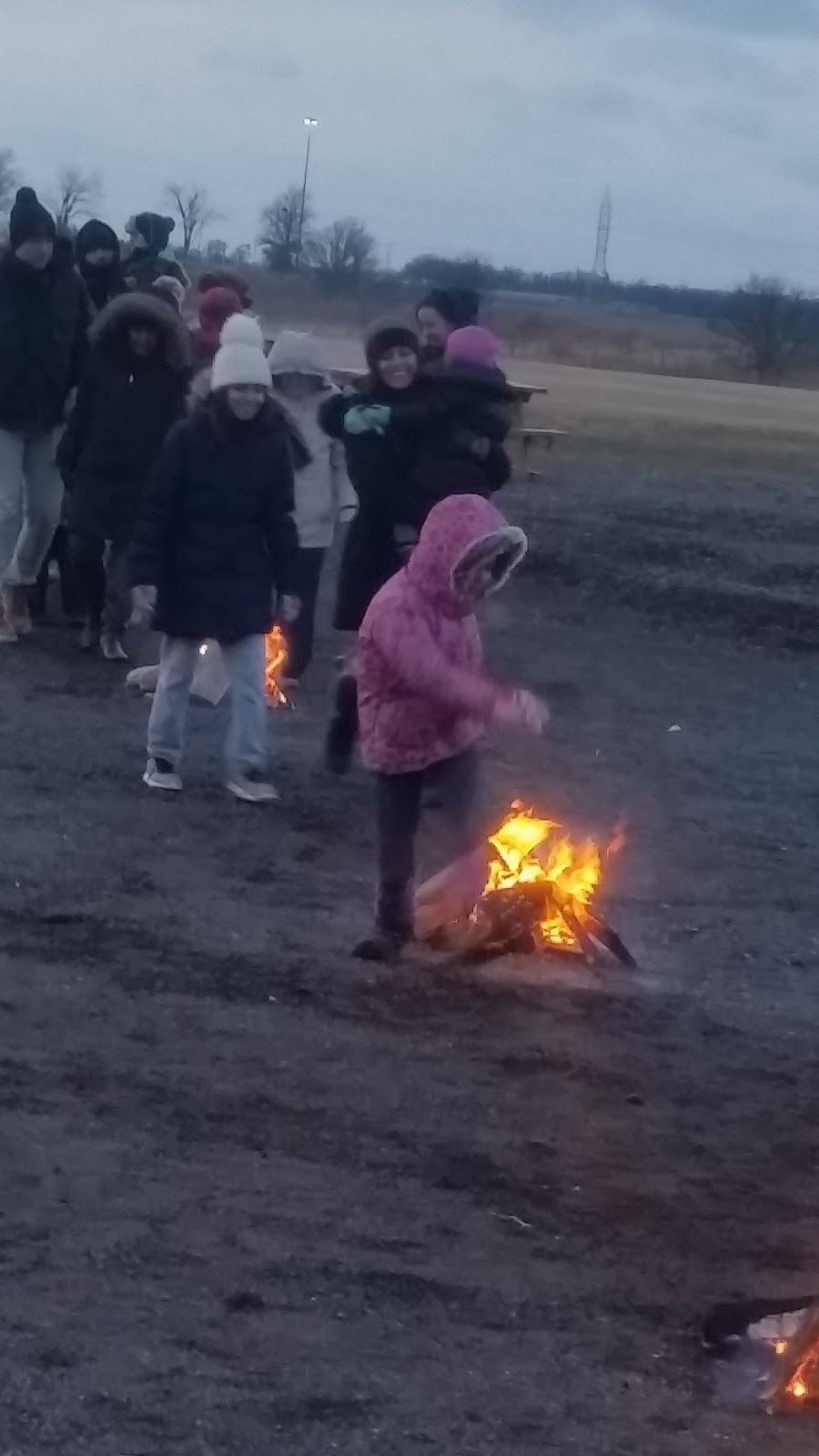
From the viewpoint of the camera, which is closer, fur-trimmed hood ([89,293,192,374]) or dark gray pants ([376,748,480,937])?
dark gray pants ([376,748,480,937])

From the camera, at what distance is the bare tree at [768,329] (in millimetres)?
54094

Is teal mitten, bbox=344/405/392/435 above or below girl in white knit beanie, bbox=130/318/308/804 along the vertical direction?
above

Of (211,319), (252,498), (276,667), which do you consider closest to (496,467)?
(252,498)

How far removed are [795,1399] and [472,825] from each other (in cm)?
272

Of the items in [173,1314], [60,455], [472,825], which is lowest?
[173,1314]

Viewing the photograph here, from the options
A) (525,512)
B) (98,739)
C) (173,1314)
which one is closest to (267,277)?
(525,512)

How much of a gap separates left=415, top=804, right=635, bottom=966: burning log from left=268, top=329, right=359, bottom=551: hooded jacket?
3.45 m

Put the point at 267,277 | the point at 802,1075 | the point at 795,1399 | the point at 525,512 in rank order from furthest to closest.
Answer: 1. the point at 267,277
2. the point at 525,512
3. the point at 802,1075
4. the point at 795,1399

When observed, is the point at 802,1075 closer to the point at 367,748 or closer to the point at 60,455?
the point at 367,748

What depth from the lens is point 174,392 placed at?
33.1 feet

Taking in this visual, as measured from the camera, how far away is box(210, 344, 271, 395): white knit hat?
7.94m

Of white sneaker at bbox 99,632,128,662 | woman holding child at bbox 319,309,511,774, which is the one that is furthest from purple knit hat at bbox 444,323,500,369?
white sneaker at bbox 99,632,128,662

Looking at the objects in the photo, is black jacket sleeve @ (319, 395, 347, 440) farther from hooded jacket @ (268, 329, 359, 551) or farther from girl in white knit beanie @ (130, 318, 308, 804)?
hooded jacket @ (268, 329, 359, 551)

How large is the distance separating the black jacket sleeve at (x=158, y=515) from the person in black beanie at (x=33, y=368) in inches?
90.8
